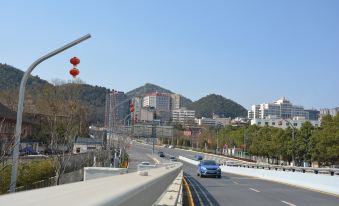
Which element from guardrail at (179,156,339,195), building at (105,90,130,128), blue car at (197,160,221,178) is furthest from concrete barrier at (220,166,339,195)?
building at (105,90,130,128)

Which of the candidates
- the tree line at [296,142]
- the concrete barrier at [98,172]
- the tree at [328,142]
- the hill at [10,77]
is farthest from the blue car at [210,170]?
the hill at [10,77]

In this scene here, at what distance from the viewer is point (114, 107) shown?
50.0m

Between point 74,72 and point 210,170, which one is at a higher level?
point 74,72

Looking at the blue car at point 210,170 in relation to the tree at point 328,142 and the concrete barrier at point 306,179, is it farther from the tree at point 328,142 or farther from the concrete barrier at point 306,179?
the tree at point 328,142

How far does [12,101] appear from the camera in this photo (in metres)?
92.1

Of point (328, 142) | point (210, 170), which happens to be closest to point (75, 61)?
point (210, 170)

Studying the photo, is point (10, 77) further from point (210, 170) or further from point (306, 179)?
point (306, 179)

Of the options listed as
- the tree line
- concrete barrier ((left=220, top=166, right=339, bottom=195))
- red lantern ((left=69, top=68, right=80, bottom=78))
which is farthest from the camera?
the tree line

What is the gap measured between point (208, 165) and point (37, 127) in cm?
4905

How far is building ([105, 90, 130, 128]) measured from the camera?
2093 inches

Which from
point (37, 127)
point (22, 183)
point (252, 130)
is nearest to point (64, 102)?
point (37, 127)

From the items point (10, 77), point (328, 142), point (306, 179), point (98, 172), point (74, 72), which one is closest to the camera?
point (74, 72)

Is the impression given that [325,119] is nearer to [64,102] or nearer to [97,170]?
[64,102]

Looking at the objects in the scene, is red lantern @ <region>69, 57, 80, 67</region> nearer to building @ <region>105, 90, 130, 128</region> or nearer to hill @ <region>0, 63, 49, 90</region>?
building @ <region>105, 90, 130, 128</region>
